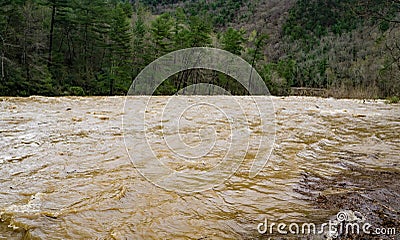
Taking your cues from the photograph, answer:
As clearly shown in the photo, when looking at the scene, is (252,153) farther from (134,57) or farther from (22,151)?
(134,57)

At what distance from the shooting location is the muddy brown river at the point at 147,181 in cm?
186

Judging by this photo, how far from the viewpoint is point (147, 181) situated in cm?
263

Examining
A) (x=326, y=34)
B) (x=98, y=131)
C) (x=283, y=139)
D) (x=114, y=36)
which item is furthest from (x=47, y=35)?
(x=326, y=34)

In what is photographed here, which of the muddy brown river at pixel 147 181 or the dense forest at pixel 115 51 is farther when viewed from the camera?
the dense forest at pixel 115 51

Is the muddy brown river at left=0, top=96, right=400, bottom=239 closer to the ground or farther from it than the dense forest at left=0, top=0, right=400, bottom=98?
closer to the ground

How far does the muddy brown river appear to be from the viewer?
6.11ft

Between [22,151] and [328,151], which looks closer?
[22,151]

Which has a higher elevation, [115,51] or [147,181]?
[115,51]

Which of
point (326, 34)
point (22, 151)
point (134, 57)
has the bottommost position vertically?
point (22, 151)

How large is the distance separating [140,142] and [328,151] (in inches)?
90.8

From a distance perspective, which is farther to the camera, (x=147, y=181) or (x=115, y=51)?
(x=115, y=51)

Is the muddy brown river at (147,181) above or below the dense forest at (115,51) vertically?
below

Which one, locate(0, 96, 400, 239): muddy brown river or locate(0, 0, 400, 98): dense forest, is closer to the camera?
locate(0, 96, 400, 239): muddy brown river

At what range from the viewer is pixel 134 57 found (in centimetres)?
2428
